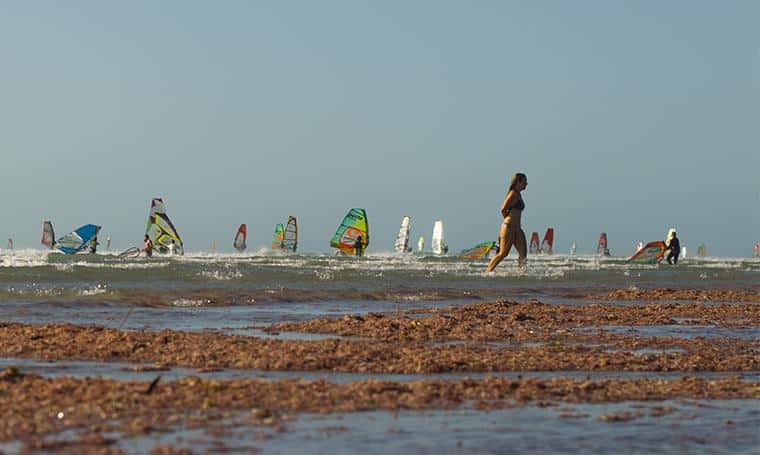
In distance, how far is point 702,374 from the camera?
7789mm

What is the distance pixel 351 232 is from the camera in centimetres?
4984

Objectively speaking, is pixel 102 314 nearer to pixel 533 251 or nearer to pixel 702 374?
pixel 702 374

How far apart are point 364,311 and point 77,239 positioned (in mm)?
39983

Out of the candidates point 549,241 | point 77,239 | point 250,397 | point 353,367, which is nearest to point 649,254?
point 77,239

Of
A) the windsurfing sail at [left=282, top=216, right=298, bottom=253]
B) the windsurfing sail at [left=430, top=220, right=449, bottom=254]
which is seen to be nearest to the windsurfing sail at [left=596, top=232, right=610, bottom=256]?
the windsurfing sail at [left=430, top=220, right=449, bottom=254]

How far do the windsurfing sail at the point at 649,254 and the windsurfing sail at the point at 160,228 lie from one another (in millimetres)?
21668

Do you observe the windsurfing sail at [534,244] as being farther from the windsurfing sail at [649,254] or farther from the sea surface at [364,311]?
the sea surface at [364,311]

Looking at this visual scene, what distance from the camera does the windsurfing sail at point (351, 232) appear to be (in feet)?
162

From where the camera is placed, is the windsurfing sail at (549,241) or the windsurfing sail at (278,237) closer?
the windsurfing sail at (278,237)

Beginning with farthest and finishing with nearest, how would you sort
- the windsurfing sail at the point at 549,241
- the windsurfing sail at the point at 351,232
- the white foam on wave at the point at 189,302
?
the windsurfing sail at the point at 549,241 < the windsurfing sail at the point at 351,232 < the white foam on wave at the point at 189,302

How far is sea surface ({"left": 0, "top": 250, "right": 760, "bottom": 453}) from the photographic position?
4969 mm

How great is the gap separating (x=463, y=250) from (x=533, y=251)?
38.7 metres

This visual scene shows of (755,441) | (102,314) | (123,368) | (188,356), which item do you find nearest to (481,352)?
(188,356)

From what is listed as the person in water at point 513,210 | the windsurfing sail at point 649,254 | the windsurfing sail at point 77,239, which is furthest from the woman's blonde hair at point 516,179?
the windsurfing sail at point 77,239
